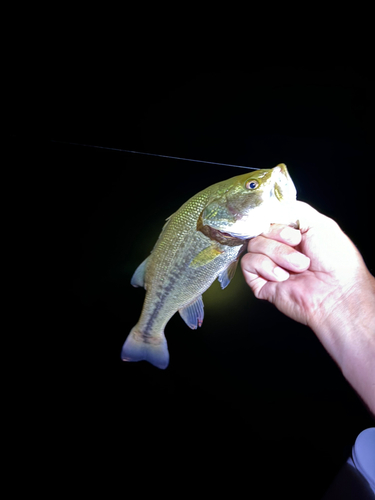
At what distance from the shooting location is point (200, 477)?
1.46m

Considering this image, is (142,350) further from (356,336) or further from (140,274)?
(356,336)

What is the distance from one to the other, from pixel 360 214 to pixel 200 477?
5.83ft

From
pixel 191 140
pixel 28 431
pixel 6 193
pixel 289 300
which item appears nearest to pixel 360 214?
pixel 289 300

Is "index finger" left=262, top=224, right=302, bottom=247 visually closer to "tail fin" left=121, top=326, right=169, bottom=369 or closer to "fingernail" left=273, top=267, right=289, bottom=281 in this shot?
"fingernail" left=273, top=267, right=289, bottom=281

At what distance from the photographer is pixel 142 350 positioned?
41.0 inches

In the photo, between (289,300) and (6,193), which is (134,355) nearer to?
(289,300)

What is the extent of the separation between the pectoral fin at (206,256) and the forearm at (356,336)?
0.45 meters

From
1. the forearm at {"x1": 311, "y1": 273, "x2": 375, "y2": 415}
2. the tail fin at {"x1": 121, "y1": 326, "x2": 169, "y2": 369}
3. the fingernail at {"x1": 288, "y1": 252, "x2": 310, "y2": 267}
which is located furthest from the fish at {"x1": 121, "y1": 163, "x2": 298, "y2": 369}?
the forearm at {"x1": 311, "y1": 273, "x2": 375, "y2": 415}

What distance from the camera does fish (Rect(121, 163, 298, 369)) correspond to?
73 cm

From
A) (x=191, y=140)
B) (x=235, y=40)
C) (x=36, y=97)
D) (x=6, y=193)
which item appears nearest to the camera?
(x=235, y=40)

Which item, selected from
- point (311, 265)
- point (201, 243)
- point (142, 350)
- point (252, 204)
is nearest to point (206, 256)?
point (201, 243)

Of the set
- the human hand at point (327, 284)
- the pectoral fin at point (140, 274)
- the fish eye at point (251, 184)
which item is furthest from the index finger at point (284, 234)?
the pectoral fin at point (140, 274)

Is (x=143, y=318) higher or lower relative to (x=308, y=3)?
lower

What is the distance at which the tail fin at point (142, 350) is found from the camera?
1.03 metres
